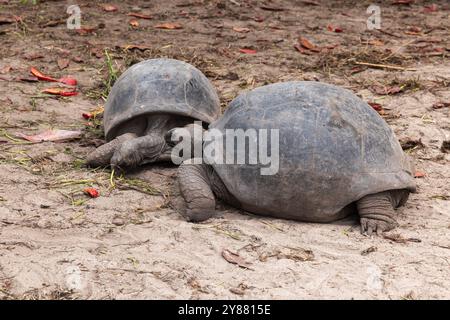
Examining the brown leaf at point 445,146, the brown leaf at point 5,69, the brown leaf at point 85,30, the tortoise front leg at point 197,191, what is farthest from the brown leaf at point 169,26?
the tortoise front leg at point 197,191

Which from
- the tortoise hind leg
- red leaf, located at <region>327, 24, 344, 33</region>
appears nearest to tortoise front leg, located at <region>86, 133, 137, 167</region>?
the tortoise hind leg

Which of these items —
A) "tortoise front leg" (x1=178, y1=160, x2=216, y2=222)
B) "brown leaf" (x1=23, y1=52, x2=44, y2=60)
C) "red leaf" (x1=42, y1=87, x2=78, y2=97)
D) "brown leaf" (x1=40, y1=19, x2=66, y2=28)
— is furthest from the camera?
"brown leaf" (x1=40, y1=19, x2=66, y2=28)

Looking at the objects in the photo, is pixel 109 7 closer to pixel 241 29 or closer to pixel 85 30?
pixel 85 30

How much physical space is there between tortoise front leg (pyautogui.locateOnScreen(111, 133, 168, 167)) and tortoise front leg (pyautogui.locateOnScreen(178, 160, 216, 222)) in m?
0.49

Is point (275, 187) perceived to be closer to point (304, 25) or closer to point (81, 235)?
point (81, 235)

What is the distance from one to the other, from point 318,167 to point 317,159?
0.05 meters

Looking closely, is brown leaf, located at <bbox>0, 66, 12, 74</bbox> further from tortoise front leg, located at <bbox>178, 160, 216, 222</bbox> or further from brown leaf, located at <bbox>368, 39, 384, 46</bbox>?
brown leaf, located at <bbox>368, 39, 384, 46</bbox>

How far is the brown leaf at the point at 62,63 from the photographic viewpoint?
735 cm

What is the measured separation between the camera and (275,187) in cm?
439

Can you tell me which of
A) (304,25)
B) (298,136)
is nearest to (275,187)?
(298,136)

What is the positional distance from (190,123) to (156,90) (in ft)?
1.19

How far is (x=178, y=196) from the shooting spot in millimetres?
4863

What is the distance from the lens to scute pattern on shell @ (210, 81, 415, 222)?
4297 millimetres

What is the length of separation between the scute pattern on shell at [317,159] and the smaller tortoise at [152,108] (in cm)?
93
